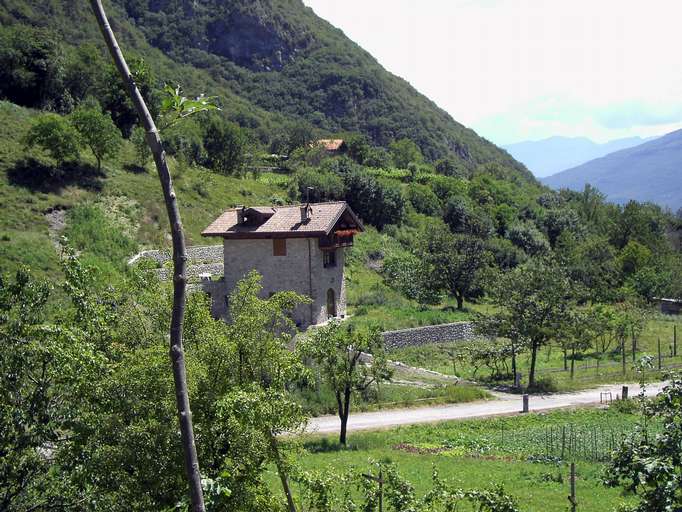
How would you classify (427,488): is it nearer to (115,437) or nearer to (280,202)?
(115,437)

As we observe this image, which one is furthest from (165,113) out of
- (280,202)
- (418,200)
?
(418,200)

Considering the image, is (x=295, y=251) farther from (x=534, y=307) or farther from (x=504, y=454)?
(x=504, y=454)

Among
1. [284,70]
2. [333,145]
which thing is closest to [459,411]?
[333,145]

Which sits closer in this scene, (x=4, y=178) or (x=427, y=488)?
(x=427, y=488)

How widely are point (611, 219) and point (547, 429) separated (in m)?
79.9

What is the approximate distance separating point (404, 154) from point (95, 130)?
68420mm

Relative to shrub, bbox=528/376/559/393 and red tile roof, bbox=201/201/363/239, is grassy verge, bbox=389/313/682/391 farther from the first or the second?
red tile roof, bbox=201/201/363/239

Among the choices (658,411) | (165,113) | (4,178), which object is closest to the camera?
(165,113)

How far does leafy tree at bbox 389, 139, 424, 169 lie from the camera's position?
108588 millimetres

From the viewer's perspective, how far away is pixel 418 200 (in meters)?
82.8

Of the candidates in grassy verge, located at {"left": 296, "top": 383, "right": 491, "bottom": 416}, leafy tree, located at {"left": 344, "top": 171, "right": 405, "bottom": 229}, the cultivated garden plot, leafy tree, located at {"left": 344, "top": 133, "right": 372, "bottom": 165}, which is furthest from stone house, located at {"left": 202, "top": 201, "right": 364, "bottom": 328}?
leafy tree, located at {"left": 344, "top": 133, "right": 372, "bottom": 165}

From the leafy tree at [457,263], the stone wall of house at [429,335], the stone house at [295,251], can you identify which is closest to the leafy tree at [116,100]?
the stone house at [295,251]

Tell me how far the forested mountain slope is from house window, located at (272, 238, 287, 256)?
318 feet

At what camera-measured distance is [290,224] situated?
134ft
